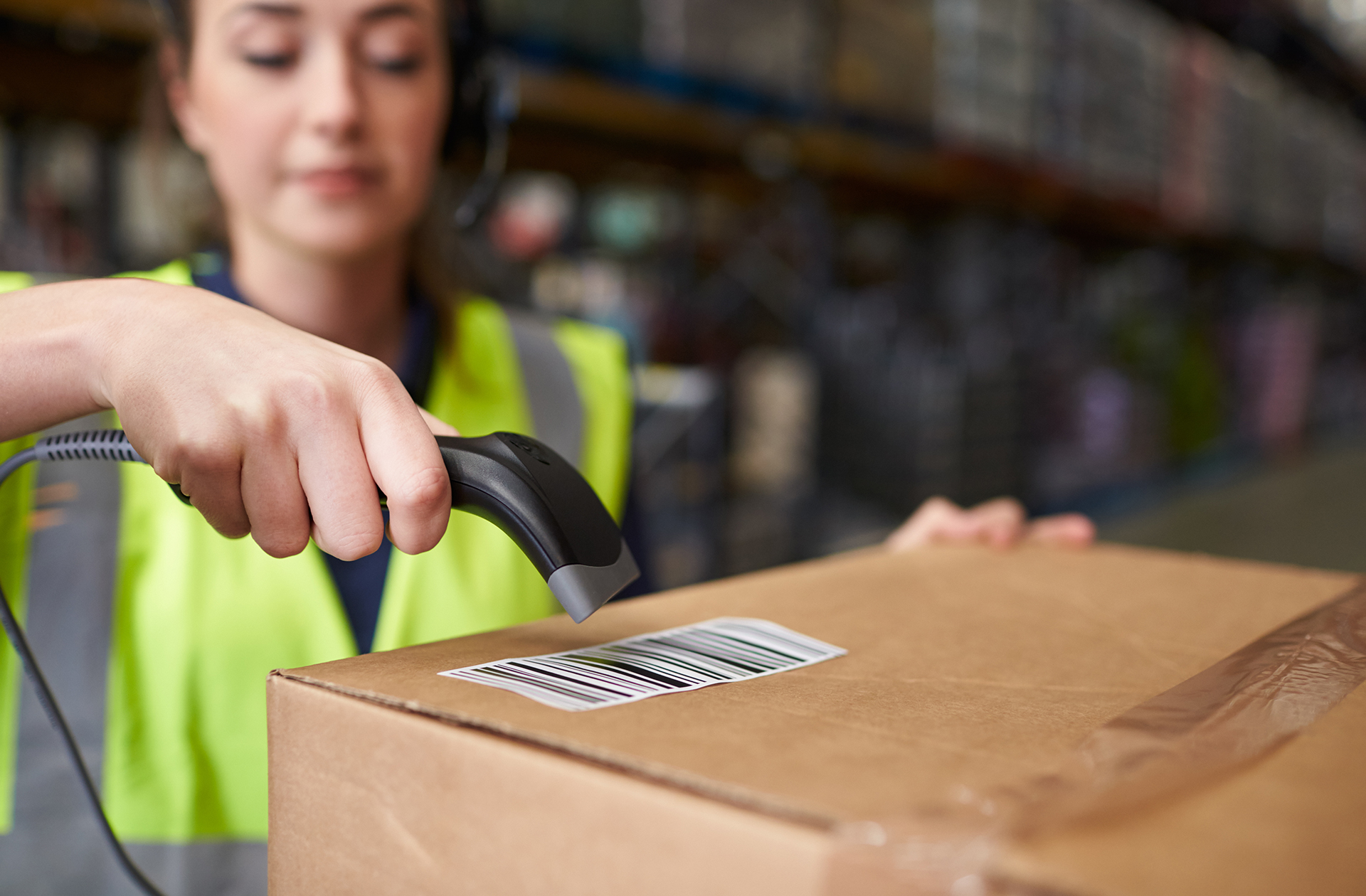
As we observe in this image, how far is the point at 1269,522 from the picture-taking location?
3600mm

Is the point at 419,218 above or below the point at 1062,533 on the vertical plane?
above

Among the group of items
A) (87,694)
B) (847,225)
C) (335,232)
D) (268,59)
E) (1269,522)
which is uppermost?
(847,225)

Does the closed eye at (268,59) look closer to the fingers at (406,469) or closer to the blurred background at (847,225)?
the blurred background at (847,225)

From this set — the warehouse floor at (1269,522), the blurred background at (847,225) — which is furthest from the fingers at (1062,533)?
the warehouse floor at (1269,522)

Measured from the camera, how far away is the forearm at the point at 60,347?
0.36 metres

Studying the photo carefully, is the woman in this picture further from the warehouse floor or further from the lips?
the warehouse floor

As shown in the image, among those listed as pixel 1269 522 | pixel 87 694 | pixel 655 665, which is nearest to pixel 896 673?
pixel 655 665

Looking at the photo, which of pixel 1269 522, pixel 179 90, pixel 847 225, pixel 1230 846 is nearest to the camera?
pixel 1230 846

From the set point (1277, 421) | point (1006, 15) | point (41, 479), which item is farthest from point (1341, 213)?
point (41, 479)

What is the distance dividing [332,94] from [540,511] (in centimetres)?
42

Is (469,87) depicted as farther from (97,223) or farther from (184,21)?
(97,223)

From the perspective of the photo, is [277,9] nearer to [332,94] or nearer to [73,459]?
[332,94]

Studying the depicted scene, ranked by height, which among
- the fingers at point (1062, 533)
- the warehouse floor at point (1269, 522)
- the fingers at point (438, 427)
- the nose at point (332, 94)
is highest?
the nose at point (332, 94)

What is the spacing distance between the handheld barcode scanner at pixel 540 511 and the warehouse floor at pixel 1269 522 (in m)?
3.07
